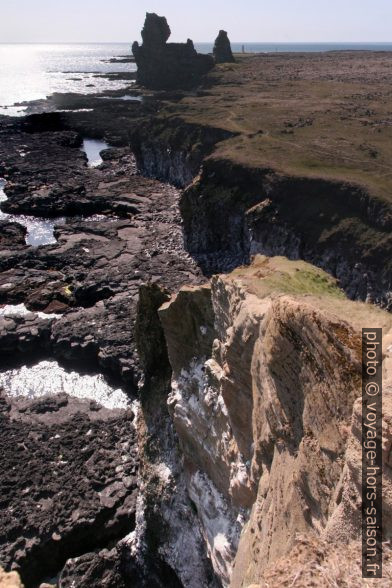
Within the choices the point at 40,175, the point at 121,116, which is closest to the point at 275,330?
the point at 40,175

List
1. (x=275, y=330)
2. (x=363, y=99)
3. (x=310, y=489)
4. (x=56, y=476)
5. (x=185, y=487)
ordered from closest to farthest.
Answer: (x=310, y=489), (x=275, y=330), (x=185, y=487), (x=56, y=476), (x=363, y=99)

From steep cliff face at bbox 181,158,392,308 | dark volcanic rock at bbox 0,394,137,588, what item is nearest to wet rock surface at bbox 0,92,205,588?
dark volcanic rock at bbox 0,394,137,588

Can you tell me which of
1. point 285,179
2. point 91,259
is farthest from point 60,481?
point 285,179

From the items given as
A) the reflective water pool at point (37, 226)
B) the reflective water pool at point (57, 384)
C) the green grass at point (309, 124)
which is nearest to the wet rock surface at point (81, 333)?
the reflective water pool at point (57, 384)

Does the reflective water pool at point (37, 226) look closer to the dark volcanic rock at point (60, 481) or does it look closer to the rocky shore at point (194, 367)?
the rocky shore at point (194, 367)

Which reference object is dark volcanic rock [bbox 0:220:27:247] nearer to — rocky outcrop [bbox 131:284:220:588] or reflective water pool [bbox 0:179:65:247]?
reflective water pool [bbox 0:179:65:247]

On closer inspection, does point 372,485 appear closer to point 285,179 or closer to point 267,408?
point 267,408

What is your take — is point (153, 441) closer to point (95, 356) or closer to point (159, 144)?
point (95, 356)
